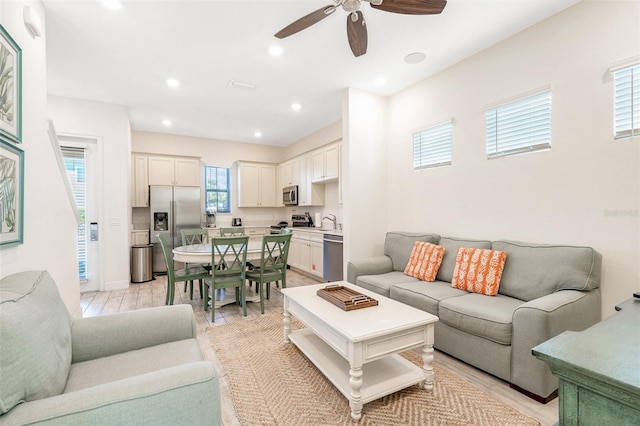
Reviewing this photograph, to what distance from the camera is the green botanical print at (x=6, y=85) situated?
1.49m

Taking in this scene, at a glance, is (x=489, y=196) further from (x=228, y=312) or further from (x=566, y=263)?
(x=228, y=312)

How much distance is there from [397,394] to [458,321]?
2.53 feet

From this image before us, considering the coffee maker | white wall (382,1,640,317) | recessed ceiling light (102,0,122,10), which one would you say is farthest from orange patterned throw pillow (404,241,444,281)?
the coffee maker

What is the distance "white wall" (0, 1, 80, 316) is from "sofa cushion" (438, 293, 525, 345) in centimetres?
291

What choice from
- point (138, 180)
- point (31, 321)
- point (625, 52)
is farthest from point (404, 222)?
point (138, 180)

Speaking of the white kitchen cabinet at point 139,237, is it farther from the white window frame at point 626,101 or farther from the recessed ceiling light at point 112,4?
the white window frame at point 626,101

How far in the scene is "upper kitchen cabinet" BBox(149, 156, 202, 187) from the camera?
226 inches

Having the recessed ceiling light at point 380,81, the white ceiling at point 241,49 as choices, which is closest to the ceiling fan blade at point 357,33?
the white ceiling at point 241,49

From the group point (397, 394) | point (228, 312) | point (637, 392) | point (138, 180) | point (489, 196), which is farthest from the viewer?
point (138, 180)

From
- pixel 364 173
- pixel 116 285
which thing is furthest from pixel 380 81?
pixel 116 285

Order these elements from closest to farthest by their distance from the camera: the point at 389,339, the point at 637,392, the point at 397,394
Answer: the point at 637,392
the point at 389,339
the point at 397,394

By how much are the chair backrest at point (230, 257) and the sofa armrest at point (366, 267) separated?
1.30 m

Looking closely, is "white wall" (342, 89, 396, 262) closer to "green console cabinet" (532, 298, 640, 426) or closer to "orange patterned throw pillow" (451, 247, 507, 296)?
"orange patterned throw pillow" (451, 247, 507, 296)

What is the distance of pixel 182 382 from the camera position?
3.34ft
